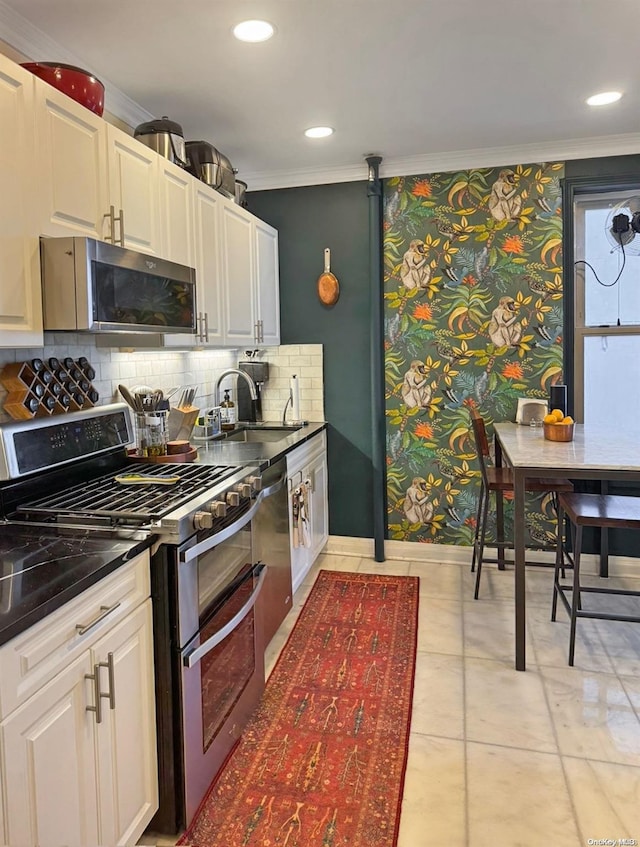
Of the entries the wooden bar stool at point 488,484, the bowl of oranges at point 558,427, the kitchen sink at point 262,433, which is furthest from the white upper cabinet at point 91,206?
the bowl of oranges at point 558,427

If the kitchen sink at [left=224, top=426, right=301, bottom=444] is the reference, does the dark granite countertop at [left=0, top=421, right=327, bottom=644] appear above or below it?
below

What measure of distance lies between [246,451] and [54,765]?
5.63 ft

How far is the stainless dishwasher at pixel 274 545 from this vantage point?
2.60 m

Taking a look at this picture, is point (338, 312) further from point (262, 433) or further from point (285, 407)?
point (262, 433)

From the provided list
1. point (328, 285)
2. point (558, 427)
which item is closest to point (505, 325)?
point (558, 427)

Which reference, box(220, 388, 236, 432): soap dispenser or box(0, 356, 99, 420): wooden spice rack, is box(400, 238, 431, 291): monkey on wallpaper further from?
box(0, 356, 99, 420): wooden spice rack

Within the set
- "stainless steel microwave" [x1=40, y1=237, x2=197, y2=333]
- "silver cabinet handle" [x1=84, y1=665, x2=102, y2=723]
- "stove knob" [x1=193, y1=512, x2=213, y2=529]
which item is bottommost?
"silver cabinet handle" [x1=84, y1=665, x2=102, y2=723]

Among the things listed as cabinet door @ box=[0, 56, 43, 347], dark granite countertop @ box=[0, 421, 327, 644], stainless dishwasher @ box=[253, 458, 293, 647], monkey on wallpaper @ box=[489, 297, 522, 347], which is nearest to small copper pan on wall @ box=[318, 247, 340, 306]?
monkey on wallpaper @ box=[489, 297, 522, 347]

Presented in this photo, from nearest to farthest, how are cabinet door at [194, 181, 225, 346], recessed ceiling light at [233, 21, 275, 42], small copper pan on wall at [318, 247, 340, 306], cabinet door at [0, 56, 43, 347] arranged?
1. cabinet door at [0, 56, 43, 347]
2. recessed ceiling light at [233, 21, 275, 42]
3. cabinet door at [194, 181, 225, 346]
4. small copper pan on wall at [318, 247, 340, 306]

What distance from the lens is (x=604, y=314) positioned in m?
3.63

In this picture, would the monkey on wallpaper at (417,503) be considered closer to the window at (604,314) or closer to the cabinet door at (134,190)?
the window at (604,314)

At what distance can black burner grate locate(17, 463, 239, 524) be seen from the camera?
5.73ft

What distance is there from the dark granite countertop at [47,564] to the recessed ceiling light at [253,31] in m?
1.78

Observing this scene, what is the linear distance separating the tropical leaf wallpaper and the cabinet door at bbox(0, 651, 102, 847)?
2.78 metres
